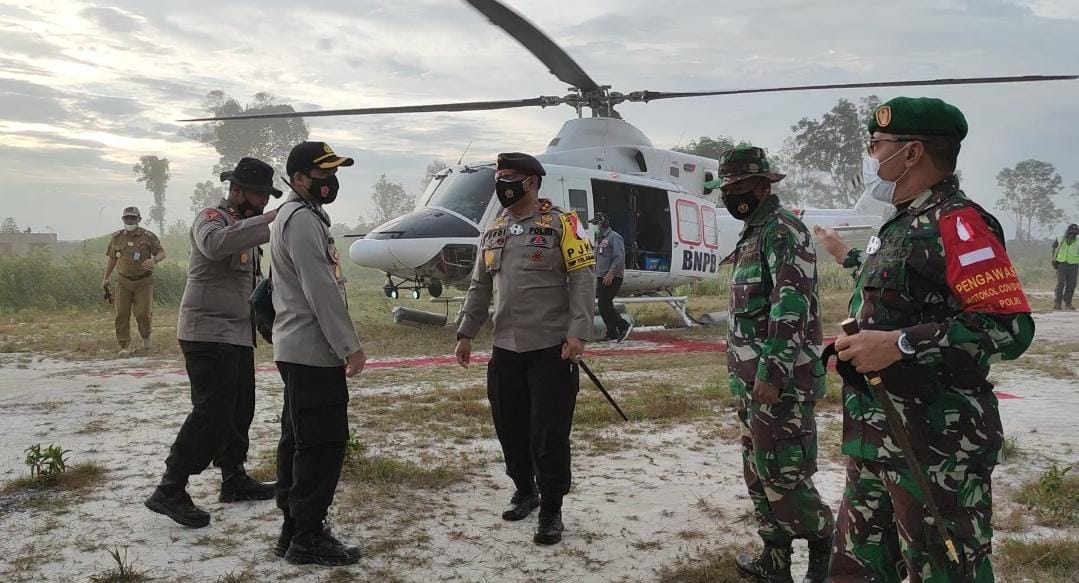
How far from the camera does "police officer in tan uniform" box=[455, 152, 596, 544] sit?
366cm

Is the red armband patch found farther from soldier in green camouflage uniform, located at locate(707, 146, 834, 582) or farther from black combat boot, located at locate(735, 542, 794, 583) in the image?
black combat boot, located at locate(735, 542, 794, 583)

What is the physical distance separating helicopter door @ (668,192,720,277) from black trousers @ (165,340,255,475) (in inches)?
362

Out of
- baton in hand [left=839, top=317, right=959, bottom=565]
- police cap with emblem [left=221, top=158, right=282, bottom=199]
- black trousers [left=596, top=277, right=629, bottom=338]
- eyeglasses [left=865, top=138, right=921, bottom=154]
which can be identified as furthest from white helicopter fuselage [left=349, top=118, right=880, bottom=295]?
baton in hand [left=839, top=317, right=959, bottom=565]

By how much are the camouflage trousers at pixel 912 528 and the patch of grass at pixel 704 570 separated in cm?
90

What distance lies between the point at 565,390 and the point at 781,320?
1215mm

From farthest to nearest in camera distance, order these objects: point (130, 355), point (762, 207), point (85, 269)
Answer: point (85, 269)
point (130, 355)
point (762, 207)

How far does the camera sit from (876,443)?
7.16 ft

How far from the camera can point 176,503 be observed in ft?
12.3

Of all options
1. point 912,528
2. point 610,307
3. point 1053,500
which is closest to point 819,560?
point 912,528

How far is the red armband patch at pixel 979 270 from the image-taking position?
1.91 m

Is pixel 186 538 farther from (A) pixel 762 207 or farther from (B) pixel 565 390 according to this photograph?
(A) pixel 762 207

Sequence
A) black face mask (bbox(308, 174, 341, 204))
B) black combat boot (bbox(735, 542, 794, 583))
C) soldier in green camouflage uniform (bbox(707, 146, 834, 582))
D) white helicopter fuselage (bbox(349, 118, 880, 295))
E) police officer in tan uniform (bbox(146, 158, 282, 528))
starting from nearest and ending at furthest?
1. soldier in green camouflage uniform (bbox(707, 146, 834, 582))
2. black combat boot (bbox(735, 542, 794, 583))
3. black face mask (bbox(308, 174, 341, 204))
4. police officer in tan uniform (bbox(146, 158, 282, 528))
5. white helicopter fuselage (bbox(349, 118, 880, 295))

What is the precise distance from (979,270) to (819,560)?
161cm

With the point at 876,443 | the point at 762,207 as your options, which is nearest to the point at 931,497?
the point at 876,443
